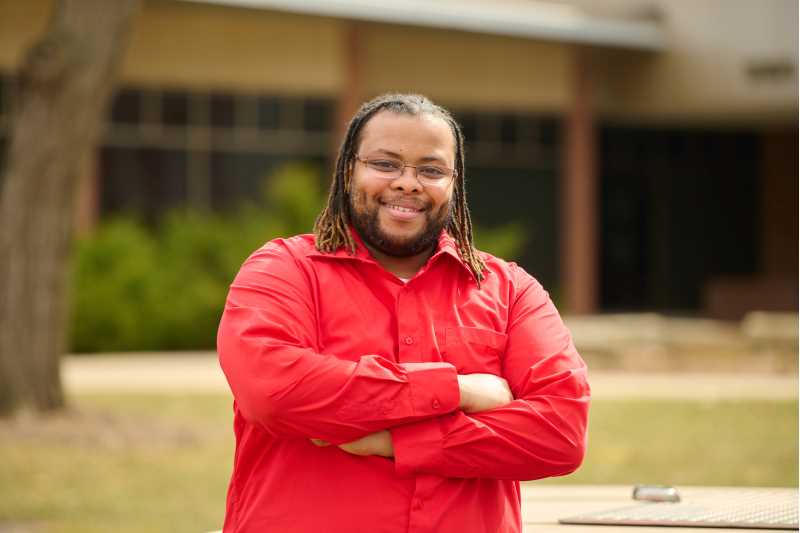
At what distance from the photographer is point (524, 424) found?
122 inches

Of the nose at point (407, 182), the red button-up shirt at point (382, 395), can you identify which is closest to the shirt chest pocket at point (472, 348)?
the red button-up shirt at point (382, 395)

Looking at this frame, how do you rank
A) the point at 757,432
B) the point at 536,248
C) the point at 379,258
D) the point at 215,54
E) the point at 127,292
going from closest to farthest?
the point at 379,258 < the point at 757,432 < the point at 127,292 < the point at 215,54 < the point at 536,248

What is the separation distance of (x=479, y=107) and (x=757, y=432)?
12.2 meters

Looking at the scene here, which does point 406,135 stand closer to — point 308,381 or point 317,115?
point 308,381

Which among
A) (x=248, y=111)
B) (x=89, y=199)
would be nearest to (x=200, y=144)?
(x=248, y=111)

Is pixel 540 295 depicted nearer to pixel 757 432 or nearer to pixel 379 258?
pixel 379 258

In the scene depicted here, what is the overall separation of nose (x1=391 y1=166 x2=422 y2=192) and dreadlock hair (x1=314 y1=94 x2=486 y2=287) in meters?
0.15

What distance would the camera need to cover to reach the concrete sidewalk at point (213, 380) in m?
13.3

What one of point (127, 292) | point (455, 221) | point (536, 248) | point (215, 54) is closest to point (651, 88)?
point (536, 248)

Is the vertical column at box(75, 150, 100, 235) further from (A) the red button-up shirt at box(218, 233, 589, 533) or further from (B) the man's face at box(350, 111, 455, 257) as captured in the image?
(A) the red button-up shirt at box(218, 233, 589, 533)

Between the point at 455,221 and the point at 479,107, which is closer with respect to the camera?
the point at 455,221

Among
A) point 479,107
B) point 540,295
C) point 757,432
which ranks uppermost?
point 479,107

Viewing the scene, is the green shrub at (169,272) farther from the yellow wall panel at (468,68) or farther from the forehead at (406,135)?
the forehead at (406,135)

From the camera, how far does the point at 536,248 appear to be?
24031mm
